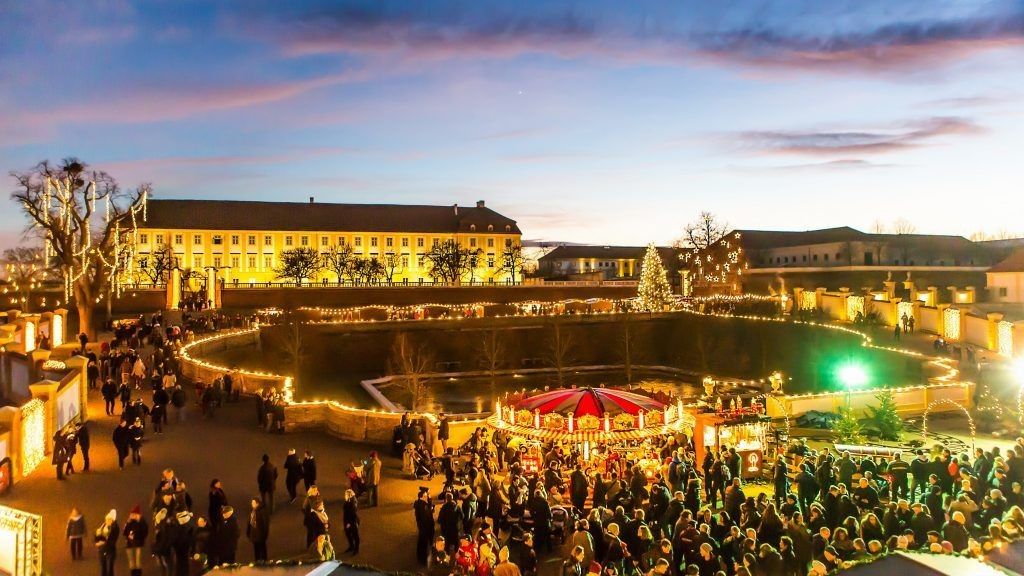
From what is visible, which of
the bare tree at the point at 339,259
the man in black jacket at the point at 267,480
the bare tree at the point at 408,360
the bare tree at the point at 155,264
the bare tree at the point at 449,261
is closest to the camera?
the man in black jacket at the point at 267,480

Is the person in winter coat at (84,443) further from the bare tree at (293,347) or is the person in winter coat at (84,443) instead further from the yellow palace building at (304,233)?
the yellow palace building at (304,233)

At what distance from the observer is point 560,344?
47844 mm

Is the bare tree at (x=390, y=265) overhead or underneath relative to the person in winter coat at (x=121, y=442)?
overhead

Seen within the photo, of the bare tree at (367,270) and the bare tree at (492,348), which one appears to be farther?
the bare tree at (367,270)

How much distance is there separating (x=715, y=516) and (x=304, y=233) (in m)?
79.7

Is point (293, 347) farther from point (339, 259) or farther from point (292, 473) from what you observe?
point (339, 259)

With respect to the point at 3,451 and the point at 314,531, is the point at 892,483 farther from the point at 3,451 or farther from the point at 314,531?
the point at 3,451

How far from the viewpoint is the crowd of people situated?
852 centimetres

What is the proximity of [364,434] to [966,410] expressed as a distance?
→ 16.4 m

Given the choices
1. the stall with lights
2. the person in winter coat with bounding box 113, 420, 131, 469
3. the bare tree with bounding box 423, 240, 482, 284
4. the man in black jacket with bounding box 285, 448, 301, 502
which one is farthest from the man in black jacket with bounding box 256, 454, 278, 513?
the bare tree with bounding box 423, 240, 482, 284

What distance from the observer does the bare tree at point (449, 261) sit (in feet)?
283

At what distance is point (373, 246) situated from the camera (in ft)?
286

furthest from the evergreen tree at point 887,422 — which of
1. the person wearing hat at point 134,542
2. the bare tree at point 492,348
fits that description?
the bare tree at point 492,348

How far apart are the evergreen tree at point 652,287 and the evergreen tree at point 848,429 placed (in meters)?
38.1
